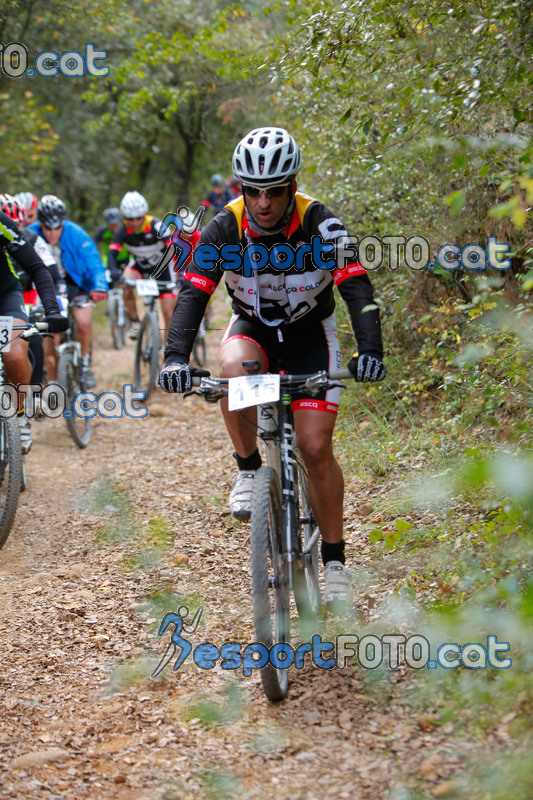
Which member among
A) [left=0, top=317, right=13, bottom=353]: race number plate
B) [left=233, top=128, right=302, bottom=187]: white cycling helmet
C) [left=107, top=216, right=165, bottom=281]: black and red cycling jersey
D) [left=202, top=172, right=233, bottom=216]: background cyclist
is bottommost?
[left=0, top=317, right=13, bottom=353]: race number plate

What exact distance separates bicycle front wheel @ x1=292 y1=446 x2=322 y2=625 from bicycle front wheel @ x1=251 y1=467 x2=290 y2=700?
259 mm

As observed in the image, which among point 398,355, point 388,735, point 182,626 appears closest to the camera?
point 388,735

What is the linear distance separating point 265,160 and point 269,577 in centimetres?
183

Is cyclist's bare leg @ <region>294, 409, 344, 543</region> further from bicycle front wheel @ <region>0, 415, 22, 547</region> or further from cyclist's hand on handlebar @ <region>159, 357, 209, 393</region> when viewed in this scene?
bicycle front wheel @ <region>0, 415, 22, 547</region>

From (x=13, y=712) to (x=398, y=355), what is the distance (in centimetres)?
433

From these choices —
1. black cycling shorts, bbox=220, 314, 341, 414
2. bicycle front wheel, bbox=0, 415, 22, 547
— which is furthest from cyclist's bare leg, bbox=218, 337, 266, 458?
bicycle front wheel, bbox=0, 415, 22, 547

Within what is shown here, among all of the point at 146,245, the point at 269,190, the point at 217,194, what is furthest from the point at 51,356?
the point at 217,194

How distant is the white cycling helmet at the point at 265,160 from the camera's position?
3.75 meters

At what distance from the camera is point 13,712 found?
372 cm

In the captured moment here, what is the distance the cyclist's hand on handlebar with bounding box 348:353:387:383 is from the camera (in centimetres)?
347

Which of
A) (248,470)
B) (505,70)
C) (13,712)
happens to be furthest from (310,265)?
(13,712)

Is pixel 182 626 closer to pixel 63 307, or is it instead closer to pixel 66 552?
pixel 66 552

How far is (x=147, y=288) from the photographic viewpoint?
984 centimetres

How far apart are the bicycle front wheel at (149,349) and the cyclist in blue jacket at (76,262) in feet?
3.24
